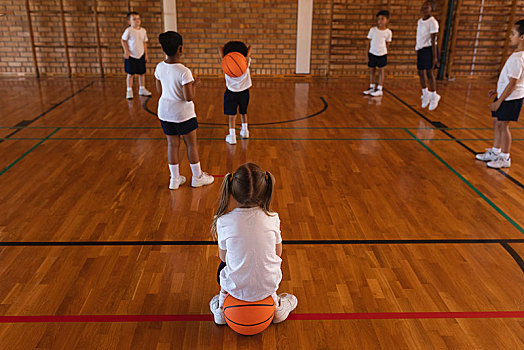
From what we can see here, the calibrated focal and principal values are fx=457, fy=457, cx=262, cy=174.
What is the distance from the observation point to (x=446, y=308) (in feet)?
8.56

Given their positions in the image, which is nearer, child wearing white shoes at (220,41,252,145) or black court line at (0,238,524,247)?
black court line at (0,238,524,247)

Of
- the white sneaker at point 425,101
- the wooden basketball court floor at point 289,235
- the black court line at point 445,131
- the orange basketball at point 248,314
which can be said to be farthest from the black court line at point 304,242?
the white sneaker at point 425,101

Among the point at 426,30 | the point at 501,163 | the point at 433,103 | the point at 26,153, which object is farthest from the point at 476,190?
the point at 26,153

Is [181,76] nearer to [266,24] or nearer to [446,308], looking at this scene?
[446,308]

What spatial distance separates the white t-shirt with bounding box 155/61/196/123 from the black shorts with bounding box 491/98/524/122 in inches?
118

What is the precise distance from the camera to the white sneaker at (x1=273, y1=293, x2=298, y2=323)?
8.13 ft

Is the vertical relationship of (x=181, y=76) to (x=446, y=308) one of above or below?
above

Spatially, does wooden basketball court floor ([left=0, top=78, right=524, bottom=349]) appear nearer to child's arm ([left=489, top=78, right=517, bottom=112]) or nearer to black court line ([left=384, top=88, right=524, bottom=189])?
black court line ([left=384, top=88, right=524, bottom=189])

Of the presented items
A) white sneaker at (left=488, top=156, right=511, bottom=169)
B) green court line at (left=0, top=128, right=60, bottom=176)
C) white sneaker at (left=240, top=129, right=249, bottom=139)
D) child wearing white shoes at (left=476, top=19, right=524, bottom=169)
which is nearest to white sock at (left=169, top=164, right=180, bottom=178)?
white sneaker at (left=240, top=129, right=249, bottom=139)

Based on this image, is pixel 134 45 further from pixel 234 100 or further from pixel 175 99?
pixel 175 99

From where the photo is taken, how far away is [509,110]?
4.43 meters

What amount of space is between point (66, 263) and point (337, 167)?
2.76 metres

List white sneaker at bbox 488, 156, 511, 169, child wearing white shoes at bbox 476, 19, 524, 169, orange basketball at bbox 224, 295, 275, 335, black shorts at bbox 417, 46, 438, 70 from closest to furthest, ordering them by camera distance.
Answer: orange basketball at bbox 224, 295, 275, 335 < child wearing white shoes at bbox 476, 19, 524, 169 < white sneaker at bbox 488, 156, 511, 169 < black shorts at bbox 417, 46, 438, 70

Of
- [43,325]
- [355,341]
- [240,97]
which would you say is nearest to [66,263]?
[43,325]
